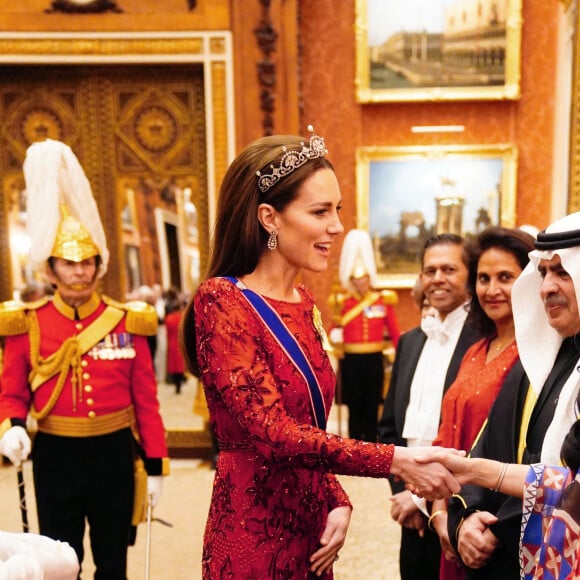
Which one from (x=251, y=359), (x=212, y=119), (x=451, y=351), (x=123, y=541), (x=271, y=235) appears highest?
(x=212, y=119)

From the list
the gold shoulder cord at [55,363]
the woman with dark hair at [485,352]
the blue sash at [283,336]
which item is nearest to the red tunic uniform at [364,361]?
the gold shoulder cord at [55,363]

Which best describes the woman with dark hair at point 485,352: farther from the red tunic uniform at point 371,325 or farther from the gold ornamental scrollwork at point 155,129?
the gold ornamental scrollwork at point 155,129

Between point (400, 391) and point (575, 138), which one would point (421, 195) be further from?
point (400, 391)

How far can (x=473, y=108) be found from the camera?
6.48 m

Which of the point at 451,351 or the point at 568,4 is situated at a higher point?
the point at 568,4

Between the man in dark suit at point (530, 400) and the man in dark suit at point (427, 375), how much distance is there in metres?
0.50

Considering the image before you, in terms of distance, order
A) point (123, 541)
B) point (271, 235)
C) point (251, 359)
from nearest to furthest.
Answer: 1. point (251, 359)
2. point (271, 235)
3. point (123, 541)

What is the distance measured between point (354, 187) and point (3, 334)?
4494mm

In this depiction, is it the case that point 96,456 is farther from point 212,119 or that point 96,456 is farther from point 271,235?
point 212,119

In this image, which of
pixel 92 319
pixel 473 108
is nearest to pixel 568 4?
pixel 473 108

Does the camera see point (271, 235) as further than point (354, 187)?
No

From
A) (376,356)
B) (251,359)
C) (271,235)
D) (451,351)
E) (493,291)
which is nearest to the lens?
(251,359)

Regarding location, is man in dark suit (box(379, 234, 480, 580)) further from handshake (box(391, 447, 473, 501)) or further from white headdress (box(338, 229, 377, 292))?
white headdress (box(338, 229, 377, 292))

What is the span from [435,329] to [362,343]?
132 inches
